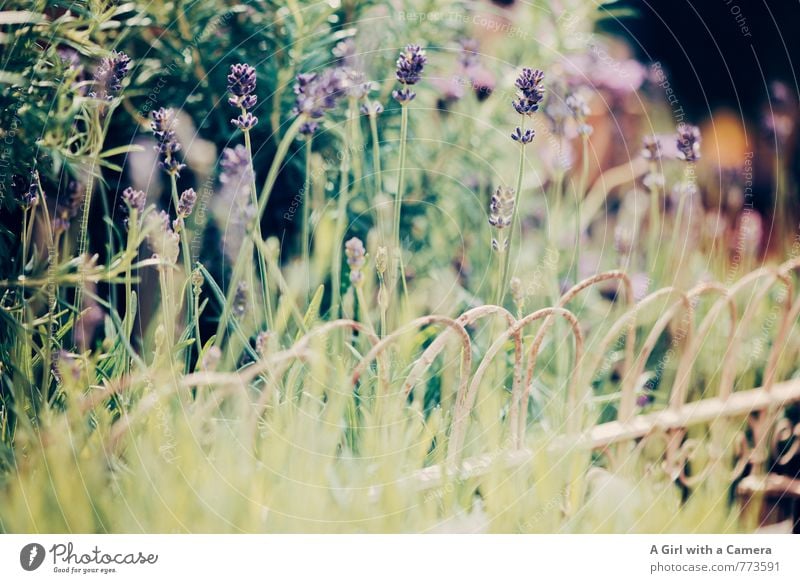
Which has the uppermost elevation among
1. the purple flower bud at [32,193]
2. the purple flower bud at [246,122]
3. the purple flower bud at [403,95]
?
the purple flower bud at [403,95]

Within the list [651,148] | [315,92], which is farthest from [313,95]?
[651,148]

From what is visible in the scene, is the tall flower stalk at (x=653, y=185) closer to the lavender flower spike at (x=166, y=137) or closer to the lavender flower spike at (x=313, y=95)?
the lavender flower spike at (x=313, y=95)

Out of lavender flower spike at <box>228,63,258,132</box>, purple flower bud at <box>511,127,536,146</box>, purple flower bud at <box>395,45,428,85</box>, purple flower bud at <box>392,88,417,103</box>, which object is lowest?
lavender flower spike at <box>228,63,258,132</box>

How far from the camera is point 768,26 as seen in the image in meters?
0.71

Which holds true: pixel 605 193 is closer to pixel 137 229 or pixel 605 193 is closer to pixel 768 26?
pixel 768 26

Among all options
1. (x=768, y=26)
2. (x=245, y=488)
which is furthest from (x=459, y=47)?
(x=245, y=488)

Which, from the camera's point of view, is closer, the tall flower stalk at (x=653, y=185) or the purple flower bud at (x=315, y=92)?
the purple flower bud at (x=315, y=92)

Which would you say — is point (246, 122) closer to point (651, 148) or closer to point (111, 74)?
point (111, 74)

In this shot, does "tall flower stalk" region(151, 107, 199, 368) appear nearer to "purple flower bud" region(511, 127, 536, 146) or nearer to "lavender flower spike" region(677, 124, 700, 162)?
"purple flower bud" region(511, 127, 536, 146)

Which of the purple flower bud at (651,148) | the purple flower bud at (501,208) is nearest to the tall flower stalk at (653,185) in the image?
the purple flower bud at (651,148)

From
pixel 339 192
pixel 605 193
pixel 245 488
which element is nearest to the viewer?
pixel 245 488

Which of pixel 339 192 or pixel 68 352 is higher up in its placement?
pixel 339 192

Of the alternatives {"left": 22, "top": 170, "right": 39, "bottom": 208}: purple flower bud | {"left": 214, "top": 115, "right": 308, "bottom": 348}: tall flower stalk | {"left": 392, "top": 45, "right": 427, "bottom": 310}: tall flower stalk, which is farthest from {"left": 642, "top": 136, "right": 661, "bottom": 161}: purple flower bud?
{"left": 22, "top": 170, "right": 39, "bottom": 208}: purple flower bud
